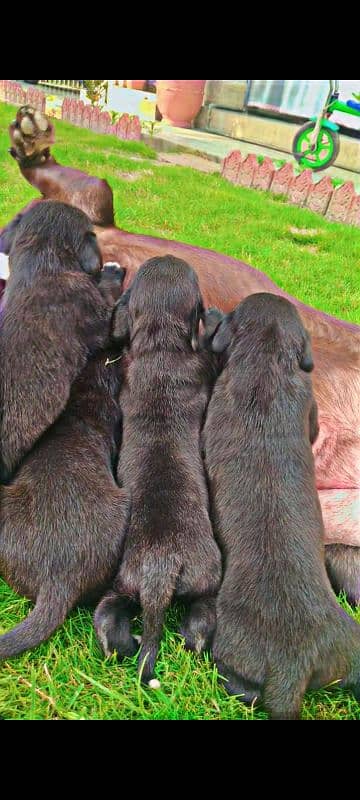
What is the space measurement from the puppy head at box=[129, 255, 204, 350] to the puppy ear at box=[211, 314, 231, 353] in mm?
89

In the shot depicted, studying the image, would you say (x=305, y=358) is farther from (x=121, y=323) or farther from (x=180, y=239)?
(x=180, y=239)

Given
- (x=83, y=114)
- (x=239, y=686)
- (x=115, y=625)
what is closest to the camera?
(x=239, y=686)

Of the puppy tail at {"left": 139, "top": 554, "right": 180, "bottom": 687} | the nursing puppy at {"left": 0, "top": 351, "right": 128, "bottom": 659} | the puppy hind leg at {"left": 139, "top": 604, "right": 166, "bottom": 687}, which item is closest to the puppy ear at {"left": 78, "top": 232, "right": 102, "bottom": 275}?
the nursing puppy at {"left": 0, "top": 351, "right": 128, "bottom": 659}

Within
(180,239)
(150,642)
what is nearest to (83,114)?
(180,239)

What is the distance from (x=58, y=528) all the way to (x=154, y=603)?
0.40m

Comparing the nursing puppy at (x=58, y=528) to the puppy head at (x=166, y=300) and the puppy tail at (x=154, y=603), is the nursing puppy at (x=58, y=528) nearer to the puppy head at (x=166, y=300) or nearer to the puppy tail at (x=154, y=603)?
the puppy tail at (x=154, y=603)

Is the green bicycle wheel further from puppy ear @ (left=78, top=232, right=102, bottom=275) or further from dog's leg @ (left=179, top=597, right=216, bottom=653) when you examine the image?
dog's leg @ (left=179, top=597, right=216, bottom=653)

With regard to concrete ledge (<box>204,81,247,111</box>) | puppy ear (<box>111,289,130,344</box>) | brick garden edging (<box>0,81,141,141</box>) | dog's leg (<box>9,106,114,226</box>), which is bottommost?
puppy ear (<box>111,289,130,344</box>)

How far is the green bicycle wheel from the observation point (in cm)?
301

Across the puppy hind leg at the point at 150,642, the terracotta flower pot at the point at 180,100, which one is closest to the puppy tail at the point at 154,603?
the puppy hind leg at the point at 150,642

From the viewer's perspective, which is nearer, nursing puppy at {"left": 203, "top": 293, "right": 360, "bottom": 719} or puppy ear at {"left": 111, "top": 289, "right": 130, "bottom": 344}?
nursing puppy at {"left": 203, "top": 293, "right": 360, "bottom": 719}

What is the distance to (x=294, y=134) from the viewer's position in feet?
10.6

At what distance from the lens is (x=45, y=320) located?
8.24 ft
